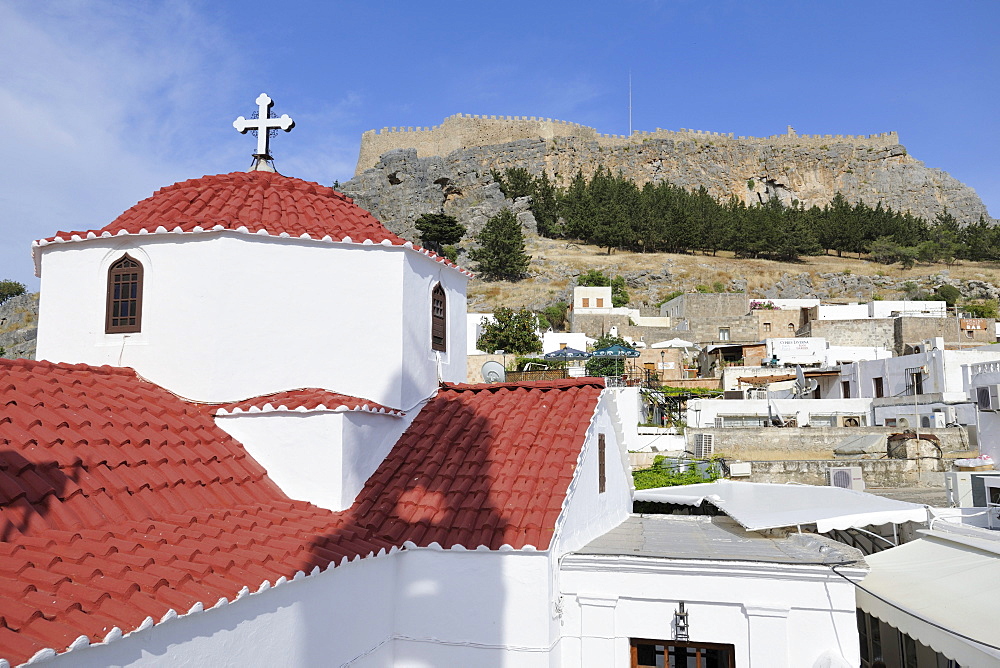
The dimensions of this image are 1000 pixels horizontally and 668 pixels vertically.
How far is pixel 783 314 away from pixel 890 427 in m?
26.4

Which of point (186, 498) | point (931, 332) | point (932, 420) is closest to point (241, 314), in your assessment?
point (186, 498)

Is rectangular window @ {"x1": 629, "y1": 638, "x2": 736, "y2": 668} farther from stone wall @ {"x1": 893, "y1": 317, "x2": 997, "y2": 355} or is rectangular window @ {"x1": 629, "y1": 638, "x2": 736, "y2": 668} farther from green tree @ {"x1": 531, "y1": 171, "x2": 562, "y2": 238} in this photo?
green tree @ {"x1": 531, "y1": 171, "x2": 562, "y2": 238}

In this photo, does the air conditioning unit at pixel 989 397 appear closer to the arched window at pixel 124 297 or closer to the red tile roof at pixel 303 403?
the red tile roof at pixel 303 403

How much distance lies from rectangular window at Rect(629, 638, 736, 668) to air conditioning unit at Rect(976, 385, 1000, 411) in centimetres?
1056

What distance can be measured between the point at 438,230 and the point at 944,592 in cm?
5931

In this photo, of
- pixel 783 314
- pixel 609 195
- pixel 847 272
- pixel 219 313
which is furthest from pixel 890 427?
pixel 609 195

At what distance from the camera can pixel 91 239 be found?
8.83 metres

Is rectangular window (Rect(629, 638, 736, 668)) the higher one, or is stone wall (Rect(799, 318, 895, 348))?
stone wall (Rect(799, 318, 895, 348))

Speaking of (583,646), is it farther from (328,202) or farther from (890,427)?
(890,427)

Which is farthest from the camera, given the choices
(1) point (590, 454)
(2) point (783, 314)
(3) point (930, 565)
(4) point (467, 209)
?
(4) point (467, 209)

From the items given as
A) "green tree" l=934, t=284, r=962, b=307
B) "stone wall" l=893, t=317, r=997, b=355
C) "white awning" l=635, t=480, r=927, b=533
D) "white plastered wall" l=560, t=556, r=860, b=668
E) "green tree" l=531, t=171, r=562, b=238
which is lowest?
"white plastered wall" l=560, t=556, r=860, b=668

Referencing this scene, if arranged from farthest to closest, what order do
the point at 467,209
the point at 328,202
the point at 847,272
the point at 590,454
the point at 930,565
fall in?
the point at 467,209 → the point at 847,272 → the point at 328,202 → the point at 590,454 → the point at 930,565

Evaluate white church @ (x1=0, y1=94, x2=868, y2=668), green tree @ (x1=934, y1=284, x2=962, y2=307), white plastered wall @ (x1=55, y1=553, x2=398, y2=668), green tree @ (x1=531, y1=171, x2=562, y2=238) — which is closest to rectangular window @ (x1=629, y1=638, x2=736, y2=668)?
white church @ (x1=0, y1=94, x2=868, y2=668)

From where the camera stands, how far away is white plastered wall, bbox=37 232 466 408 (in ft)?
28.5
